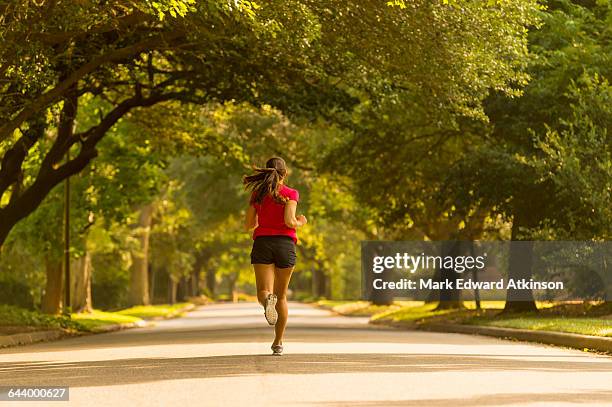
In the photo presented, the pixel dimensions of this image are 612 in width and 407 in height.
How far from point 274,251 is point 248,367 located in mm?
1432

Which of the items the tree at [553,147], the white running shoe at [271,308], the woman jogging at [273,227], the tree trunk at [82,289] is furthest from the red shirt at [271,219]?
the tree trunk at [82,289]

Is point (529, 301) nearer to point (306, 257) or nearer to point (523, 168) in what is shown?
point (523, 168)

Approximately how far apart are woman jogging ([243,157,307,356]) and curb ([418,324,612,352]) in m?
5.85

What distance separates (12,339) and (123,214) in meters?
15.2

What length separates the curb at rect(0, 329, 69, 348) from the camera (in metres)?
22.9

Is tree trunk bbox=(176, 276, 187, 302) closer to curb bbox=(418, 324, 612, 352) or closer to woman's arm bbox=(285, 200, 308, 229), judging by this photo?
Answer: curb bbox=(418, 324, 612, 352)

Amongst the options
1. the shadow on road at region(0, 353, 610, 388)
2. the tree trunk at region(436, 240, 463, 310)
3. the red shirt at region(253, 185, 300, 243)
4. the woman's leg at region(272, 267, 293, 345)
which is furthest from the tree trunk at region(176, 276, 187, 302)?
the red shirt at region(253, 185, 300, 243)

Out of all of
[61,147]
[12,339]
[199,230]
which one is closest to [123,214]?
[61,147]

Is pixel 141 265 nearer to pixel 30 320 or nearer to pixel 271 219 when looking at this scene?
pixel 30 320

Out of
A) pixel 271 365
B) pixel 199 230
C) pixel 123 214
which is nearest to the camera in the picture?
pixel 271 365

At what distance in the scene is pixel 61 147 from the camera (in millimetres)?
30625

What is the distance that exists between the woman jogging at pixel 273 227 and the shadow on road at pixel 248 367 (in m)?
0.82

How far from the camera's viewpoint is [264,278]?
1438 centimetres

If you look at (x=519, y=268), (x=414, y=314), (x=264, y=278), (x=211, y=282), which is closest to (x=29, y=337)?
(x=264, y=278)
